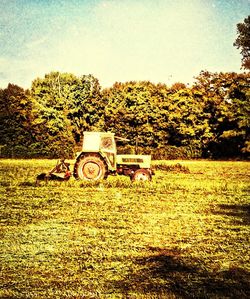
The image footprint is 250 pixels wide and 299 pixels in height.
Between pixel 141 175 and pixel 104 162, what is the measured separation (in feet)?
5.75

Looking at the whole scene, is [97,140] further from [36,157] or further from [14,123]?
[14,123]

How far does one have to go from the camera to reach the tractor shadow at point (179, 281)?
430 cm

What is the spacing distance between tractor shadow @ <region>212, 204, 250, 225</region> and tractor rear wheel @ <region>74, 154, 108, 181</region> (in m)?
6.37

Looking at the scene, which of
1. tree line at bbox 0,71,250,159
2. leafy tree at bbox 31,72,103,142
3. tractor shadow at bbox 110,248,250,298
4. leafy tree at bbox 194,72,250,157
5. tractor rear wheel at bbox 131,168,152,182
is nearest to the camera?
tractor shadow at bbox 110,248,250,298

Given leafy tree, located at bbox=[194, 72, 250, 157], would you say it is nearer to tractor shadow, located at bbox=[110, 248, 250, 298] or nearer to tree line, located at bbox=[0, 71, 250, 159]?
tree line, located at bbox=[0, 71, 250, 159]

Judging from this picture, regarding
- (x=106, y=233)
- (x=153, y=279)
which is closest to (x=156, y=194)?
(x=106, y=233)

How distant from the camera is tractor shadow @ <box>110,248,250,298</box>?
169 inches

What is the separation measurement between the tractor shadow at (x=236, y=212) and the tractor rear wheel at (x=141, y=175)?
556 centimetres

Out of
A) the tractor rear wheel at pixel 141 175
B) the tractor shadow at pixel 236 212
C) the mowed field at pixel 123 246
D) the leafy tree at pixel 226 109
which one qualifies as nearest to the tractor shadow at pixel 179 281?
the mowed field at pixel 123 246

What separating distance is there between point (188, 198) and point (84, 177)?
5427mm

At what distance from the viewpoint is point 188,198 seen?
11.7 metres

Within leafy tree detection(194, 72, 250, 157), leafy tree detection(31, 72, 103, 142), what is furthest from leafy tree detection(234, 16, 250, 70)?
leafy tree detection(31, 72, 103, 142)

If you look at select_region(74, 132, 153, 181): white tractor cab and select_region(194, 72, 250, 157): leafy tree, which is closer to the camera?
select_region(74, 132, 153, 181): white tractor cab

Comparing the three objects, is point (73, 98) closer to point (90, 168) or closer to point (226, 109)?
point (226, 109)
